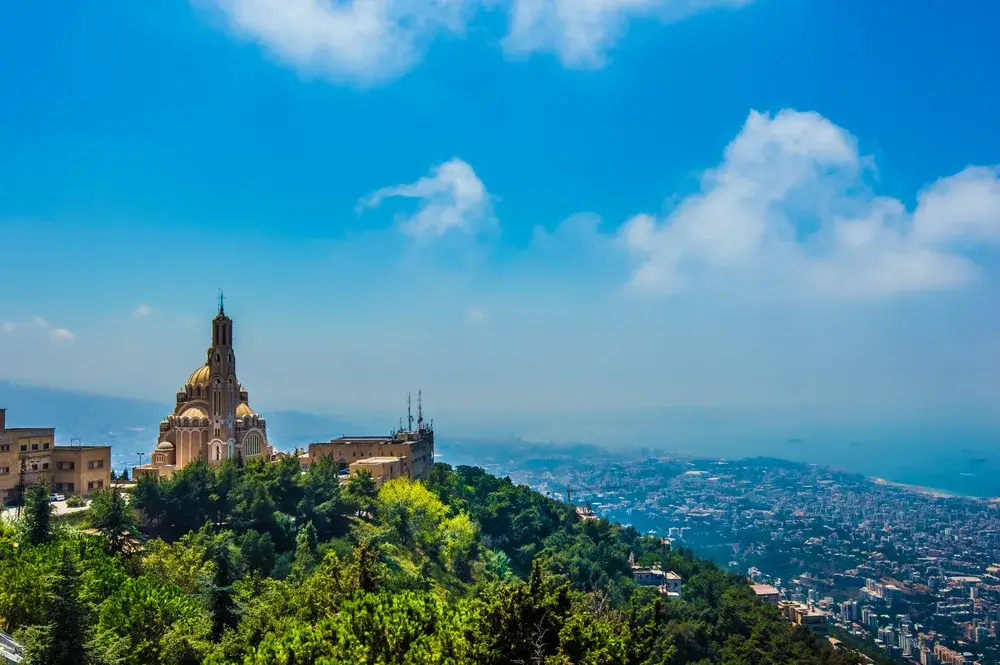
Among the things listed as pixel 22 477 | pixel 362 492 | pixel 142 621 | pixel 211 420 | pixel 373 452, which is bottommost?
pixel 142 621

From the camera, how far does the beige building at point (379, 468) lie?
54125mm

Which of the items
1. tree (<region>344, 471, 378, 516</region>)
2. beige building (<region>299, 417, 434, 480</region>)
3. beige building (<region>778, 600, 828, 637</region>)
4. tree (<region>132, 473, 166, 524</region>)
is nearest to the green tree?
tree (<region>132, 473, 166, 524</region>)

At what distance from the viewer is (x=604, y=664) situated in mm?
16828

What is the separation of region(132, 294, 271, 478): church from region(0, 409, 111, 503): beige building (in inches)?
115

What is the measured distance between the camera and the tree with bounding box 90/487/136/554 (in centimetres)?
3078

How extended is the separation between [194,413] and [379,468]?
12.8 metres

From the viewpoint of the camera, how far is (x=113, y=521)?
3098 centimetres

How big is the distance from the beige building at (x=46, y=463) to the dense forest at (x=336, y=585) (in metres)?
7.88

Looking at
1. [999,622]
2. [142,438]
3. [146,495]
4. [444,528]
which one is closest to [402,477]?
[444,528]

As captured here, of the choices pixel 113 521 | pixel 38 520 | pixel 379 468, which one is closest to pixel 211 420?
pixel 379 468

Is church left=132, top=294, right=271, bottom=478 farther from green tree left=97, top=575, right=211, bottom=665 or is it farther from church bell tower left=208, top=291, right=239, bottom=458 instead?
green tree left=97, top=575, right=211, bottom=665

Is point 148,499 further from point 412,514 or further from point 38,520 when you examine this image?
point 412,514

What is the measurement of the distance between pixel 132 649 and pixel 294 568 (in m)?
12.5

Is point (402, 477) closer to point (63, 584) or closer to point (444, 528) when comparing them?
point (444, 528)
